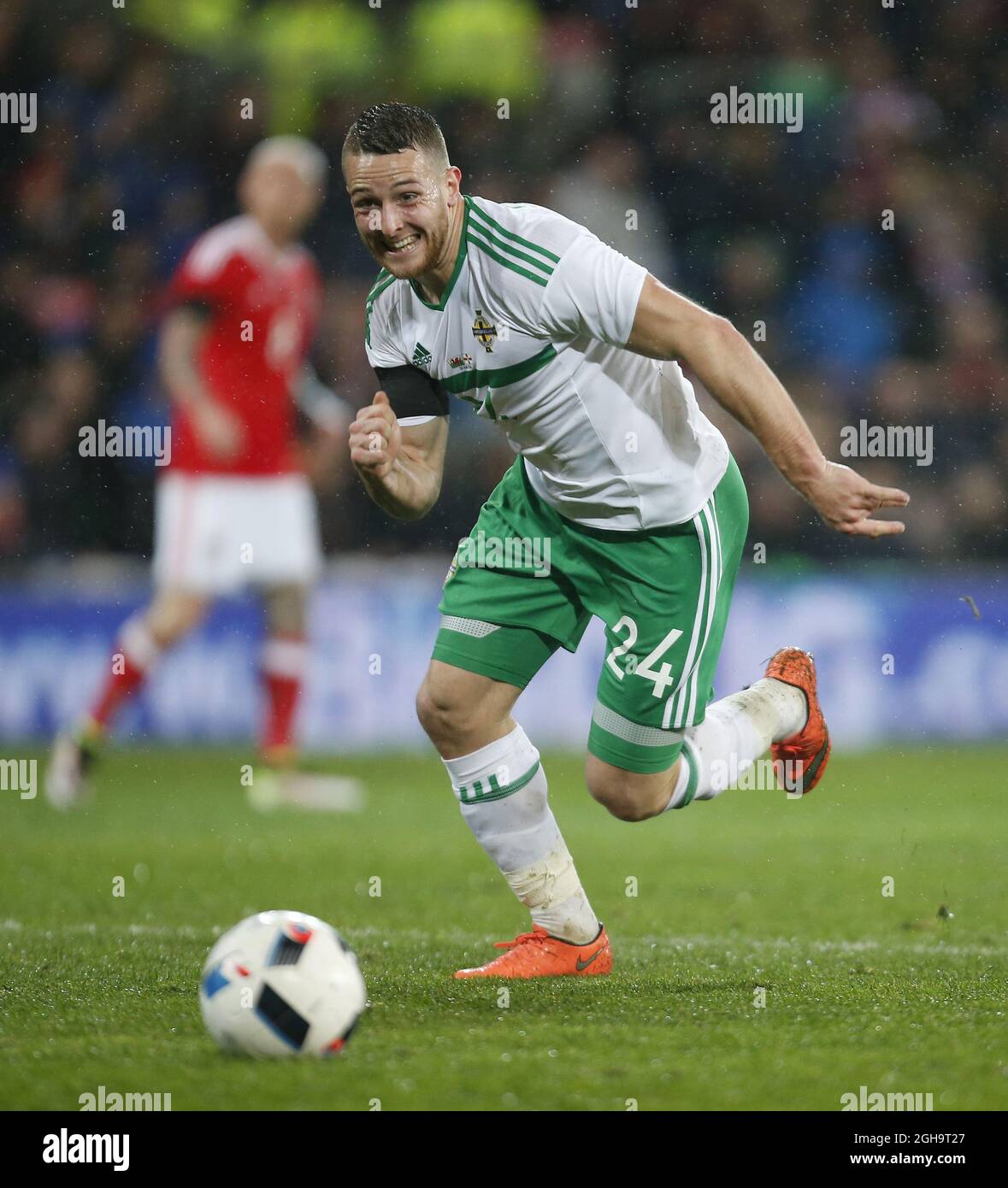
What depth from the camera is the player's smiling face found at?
383 cm

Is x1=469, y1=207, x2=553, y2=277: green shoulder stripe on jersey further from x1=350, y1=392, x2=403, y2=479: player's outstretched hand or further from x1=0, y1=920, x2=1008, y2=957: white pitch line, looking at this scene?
x1=0, y1=920, x2=1008, y2=957: white pitch line

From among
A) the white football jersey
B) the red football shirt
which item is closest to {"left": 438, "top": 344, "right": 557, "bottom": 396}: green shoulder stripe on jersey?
the white football jersey

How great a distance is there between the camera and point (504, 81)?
11523mm

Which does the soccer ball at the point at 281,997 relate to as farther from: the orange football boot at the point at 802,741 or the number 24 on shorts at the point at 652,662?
the orange football boot at the point at 802,741

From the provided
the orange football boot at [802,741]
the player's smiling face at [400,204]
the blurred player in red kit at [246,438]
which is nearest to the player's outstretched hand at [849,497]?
the player's smiling face at [400,204]

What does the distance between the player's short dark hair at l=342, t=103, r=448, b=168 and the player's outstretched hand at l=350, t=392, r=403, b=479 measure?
0.58 metres

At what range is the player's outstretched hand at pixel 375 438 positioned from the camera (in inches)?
150

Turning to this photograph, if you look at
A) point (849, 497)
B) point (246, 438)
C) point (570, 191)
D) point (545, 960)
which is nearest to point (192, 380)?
point (246, 438)

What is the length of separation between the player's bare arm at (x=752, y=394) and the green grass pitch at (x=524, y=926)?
1155 mm

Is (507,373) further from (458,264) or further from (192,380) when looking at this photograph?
(192,380)

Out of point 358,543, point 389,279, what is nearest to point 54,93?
point 358,543

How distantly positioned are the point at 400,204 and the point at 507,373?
0.48 metres

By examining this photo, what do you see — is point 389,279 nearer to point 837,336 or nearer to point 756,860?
point 756,860

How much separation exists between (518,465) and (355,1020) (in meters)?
1.74
